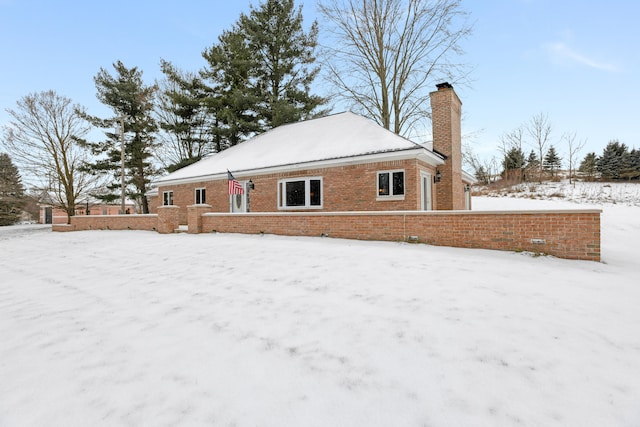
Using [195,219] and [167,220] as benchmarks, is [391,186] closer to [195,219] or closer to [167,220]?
[195,219]

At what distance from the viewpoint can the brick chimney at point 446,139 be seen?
12422 mm

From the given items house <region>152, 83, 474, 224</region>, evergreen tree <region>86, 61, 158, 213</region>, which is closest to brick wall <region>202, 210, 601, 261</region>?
house <region>152, 83, 474, 224</region>

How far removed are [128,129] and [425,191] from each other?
26401 mm

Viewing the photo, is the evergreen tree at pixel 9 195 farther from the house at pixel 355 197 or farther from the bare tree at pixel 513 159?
the bare tree at pixel 513 159

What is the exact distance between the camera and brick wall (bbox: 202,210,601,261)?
6.23m

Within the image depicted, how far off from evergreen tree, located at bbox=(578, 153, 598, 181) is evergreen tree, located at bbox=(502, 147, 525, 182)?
680 cm

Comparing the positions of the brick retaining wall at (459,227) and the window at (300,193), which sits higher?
the window at (300,193)

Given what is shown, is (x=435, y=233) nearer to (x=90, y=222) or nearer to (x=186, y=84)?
(x=90, y=222)

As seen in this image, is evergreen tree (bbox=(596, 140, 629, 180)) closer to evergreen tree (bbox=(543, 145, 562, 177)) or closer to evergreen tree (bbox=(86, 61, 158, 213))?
evergreen tree (bbox=(543, 145, 562, 177))

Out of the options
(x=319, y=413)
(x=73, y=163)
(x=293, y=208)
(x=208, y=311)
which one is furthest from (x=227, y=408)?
(x=73, y=163)

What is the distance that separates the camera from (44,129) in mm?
22344

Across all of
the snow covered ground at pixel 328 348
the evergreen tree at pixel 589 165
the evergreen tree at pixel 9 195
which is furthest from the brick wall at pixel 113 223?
the evergreen tree at pixel 589 165

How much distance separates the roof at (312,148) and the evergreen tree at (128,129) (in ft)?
32.8

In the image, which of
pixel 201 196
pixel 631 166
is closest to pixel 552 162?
pixel 631 166
